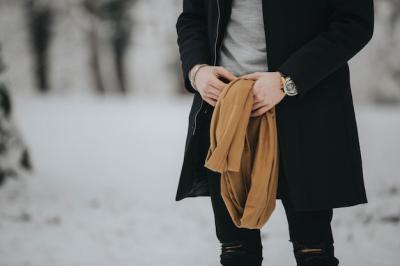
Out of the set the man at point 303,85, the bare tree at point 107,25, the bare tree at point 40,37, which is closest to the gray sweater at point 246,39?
the man at point 303,85

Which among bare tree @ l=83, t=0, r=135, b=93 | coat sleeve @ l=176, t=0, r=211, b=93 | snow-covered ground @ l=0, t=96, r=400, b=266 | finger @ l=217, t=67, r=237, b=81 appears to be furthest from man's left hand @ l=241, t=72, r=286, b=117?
bare tree @ l=83, t=0, r=135, b=93

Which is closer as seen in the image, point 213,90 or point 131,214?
point 213,90

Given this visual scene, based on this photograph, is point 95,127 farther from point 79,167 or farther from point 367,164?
point 367,164

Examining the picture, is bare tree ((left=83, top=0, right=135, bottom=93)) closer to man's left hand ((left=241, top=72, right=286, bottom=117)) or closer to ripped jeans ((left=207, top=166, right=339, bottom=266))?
ripped jeans ((left=207, top=166, right=339, bottom=266))

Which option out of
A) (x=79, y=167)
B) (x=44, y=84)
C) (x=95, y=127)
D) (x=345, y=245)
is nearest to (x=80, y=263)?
(x=345, y=245)

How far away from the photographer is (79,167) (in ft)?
23.8

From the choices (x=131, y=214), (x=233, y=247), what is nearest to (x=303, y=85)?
(x=233, y=247)

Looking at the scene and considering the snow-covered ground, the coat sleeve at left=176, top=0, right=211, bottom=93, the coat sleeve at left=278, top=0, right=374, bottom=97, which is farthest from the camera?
the snow-covered ground

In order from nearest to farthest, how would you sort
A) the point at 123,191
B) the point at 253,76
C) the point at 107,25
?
1. the point at 253,76
2. the point at 123,191
3. the point at 107,25

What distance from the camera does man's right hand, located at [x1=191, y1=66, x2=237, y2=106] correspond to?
79.3 inches

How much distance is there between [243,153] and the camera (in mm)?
2025

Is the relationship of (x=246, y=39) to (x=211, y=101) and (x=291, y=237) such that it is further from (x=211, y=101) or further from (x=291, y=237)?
(x=291, y=237)

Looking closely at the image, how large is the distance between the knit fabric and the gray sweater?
0.15 meters

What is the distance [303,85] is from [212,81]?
383mm
